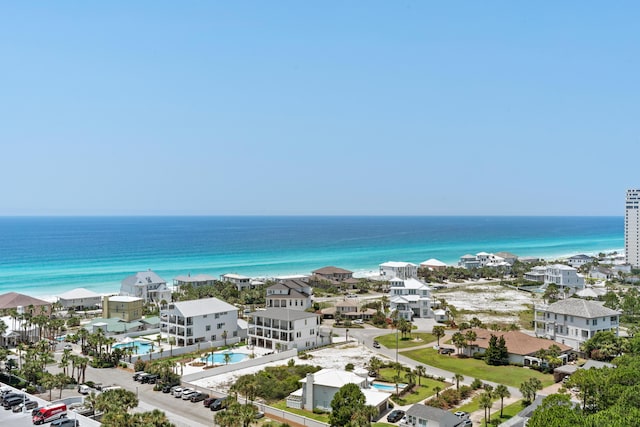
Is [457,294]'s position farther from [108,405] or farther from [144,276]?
[108,405]

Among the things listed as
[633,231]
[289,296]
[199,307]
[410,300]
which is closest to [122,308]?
[199,307]

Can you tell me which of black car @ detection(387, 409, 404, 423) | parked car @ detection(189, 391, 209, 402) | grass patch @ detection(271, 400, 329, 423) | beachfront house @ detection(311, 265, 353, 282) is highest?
beachfront house @ detection(311, 265, 353, 282)

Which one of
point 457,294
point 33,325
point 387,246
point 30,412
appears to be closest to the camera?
point 30,412

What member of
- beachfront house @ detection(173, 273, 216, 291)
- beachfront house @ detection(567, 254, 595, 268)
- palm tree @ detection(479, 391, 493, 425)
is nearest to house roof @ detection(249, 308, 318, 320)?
palm tree @ detection(479, 391, 493, 425)

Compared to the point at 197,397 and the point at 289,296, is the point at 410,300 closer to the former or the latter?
the point at 289,296

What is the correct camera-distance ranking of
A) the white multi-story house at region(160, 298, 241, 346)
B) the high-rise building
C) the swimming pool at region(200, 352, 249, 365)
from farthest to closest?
the high-rise building → the white multi-story house at region(160, 298, 241, 346) → the swimming pool at region(200, 352, 249, 365)

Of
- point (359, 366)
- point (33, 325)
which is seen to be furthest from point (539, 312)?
point (33, 325)

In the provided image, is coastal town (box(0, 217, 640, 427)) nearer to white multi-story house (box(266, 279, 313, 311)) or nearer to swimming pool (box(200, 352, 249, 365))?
white multi-story house (box(266, 279, 313, 311))
